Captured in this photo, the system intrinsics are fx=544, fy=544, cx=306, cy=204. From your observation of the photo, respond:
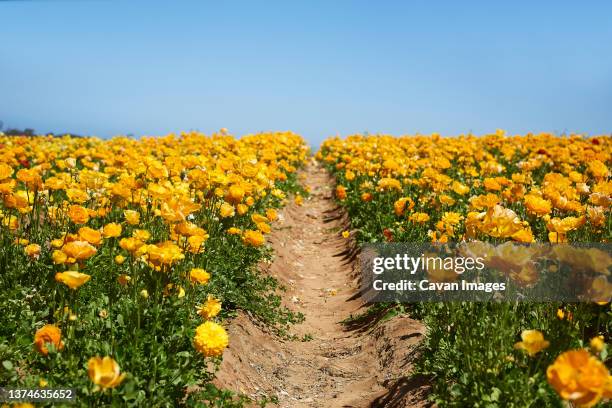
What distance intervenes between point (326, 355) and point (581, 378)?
4537 mm

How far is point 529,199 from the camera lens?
4.50 m

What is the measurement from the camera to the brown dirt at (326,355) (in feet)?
17.1

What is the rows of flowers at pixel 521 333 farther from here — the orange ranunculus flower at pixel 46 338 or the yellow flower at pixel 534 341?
the orange ranunculus flower at pixel 46 338

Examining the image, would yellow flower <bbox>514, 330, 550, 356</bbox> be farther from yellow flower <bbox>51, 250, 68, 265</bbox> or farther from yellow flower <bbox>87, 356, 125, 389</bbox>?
yellow flower <bbox>51, 250, 68, 265</bbox>

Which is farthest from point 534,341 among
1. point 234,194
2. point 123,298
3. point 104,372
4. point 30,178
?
point 30,178

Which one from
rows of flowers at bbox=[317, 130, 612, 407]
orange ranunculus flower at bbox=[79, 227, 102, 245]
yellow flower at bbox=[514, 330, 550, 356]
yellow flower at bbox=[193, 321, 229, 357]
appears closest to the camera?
rows of flowers at bbox=[317, 130, 612, 407]

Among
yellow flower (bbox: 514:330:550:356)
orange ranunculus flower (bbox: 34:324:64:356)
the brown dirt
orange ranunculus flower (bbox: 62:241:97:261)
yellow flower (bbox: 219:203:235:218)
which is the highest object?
yellow flower (bbox: 219:203:235:218)

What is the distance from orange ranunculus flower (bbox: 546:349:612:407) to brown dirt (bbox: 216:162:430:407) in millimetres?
2227

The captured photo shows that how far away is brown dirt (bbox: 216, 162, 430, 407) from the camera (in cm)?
521

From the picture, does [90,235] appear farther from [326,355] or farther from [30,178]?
[326,355]

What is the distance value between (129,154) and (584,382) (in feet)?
22.1

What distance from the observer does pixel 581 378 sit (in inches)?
87.9

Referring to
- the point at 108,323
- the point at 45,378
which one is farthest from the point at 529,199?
the point at 45,378

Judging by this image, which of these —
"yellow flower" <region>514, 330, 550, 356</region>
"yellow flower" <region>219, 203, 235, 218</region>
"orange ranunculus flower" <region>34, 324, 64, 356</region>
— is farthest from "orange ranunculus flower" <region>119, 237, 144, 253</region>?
"yellow flower" <region>514, 330, 550, 356</region>
